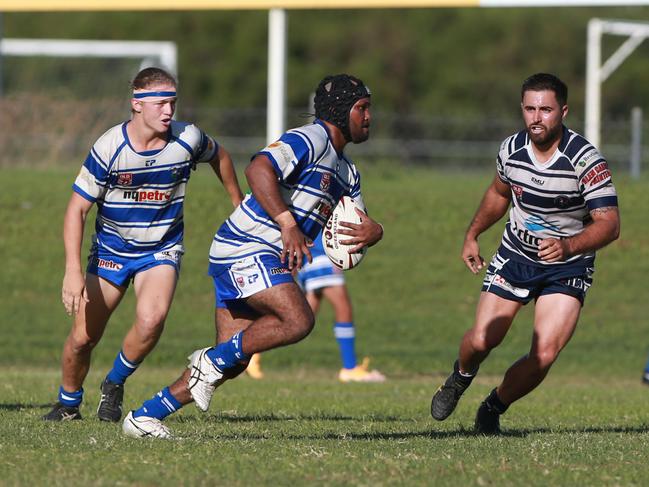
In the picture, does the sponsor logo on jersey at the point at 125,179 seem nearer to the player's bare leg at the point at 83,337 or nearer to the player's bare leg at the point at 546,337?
the player's bare leg at the point at 83,337

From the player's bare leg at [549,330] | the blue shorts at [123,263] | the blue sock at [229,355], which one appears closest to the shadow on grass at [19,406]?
the blue shorts at [123,263]

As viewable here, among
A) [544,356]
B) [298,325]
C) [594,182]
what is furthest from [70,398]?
[594,182]

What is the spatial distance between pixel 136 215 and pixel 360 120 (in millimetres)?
1786

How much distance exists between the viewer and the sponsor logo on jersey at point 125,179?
852cm

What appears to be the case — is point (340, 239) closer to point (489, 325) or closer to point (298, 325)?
point (298, 325)

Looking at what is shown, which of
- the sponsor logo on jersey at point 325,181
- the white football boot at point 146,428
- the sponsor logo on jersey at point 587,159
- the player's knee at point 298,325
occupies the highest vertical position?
the sponsor logo on jersey at point 587,159

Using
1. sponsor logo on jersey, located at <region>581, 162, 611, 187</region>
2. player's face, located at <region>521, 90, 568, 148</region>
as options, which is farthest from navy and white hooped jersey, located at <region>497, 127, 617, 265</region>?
player's face, located at <region>521, 90, 568, 148</region>

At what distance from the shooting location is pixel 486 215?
882cm

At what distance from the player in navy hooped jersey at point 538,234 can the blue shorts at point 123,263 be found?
195 cm

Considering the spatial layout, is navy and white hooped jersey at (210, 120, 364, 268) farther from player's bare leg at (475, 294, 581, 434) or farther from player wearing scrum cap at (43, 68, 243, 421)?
player's bare leg at (475, 294, 581, 434)

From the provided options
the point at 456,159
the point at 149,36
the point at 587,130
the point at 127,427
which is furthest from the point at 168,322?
the point at 149,36

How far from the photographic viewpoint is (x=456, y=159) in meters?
32.8

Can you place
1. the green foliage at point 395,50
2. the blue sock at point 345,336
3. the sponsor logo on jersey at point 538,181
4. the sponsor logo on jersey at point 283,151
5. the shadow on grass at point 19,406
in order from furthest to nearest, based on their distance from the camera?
the green foliage at point 395,50
the blue sock at point 345,336
the shadow on grass at point 19,406
the sponsor logo on jersey at point 538,181
the sponsor logo on jersey at point 283,151

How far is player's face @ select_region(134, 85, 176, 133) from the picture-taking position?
8438 mm
